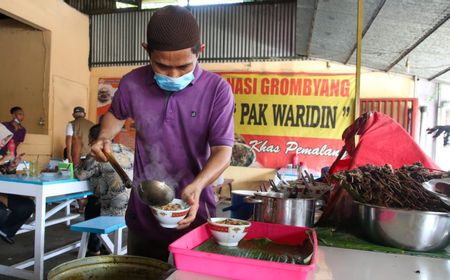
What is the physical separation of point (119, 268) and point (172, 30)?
32.3 inches

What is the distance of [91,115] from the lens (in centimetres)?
783

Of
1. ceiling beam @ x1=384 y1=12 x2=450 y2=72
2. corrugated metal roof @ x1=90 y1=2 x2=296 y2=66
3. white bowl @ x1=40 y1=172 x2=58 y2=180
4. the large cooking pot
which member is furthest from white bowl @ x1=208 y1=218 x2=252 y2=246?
corrugated metal roof @ x1=90 y1=2 x2=296 y2=66

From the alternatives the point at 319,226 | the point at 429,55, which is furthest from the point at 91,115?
the point at 319,226

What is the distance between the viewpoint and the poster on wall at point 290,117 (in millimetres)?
6617

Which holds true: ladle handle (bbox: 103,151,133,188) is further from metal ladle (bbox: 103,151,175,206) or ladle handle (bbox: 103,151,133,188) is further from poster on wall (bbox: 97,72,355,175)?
poster on wall (bbox: 97,72,355,175)

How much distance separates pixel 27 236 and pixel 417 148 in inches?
173

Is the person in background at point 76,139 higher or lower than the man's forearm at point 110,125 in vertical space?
lower

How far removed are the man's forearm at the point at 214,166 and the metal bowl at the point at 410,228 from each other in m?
0.59

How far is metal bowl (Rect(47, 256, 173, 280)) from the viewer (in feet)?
3.43

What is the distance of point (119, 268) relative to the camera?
1.09 m

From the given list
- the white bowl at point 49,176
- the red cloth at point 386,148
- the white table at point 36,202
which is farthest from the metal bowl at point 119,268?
the white bowl at point 49,176

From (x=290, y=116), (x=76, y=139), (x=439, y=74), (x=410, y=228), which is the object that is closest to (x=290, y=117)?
(x=290, y=116)

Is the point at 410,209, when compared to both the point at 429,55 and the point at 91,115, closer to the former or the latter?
the point at 429,55

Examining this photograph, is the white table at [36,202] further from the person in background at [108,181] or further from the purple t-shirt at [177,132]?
the purple t-shirt at [177,132]
